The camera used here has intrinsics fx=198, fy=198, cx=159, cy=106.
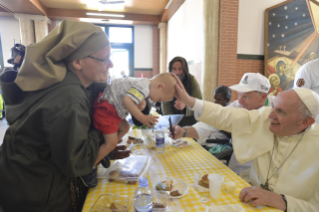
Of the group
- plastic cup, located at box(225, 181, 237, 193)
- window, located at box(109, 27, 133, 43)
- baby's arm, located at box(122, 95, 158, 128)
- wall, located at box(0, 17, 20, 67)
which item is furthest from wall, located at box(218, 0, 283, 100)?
wall, located at box(0, 17, 20, 67)

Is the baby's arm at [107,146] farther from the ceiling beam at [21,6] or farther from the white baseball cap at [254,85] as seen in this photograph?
the ceiling beam at [21,6]

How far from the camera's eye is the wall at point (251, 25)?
18.7ft

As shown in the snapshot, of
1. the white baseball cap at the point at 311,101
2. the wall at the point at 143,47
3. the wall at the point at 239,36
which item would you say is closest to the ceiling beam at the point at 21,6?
the wall at the point at 143,47

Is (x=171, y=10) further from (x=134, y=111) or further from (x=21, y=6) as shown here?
(x=134, y=111)

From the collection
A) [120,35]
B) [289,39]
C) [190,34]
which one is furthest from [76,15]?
[289,39]

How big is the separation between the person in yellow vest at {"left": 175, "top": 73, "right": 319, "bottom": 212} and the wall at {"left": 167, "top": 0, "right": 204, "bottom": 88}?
473cm

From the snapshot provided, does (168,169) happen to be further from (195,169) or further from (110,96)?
(110,96)

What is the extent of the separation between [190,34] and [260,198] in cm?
684

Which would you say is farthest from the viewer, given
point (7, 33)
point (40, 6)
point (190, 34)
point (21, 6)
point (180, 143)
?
point (7, 33)

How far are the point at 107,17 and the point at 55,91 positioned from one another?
407 inches

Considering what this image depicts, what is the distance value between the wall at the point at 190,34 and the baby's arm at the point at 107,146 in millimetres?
5250

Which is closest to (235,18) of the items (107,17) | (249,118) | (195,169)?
(249,118)

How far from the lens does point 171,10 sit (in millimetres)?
8938

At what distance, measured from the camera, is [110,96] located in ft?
5.14
